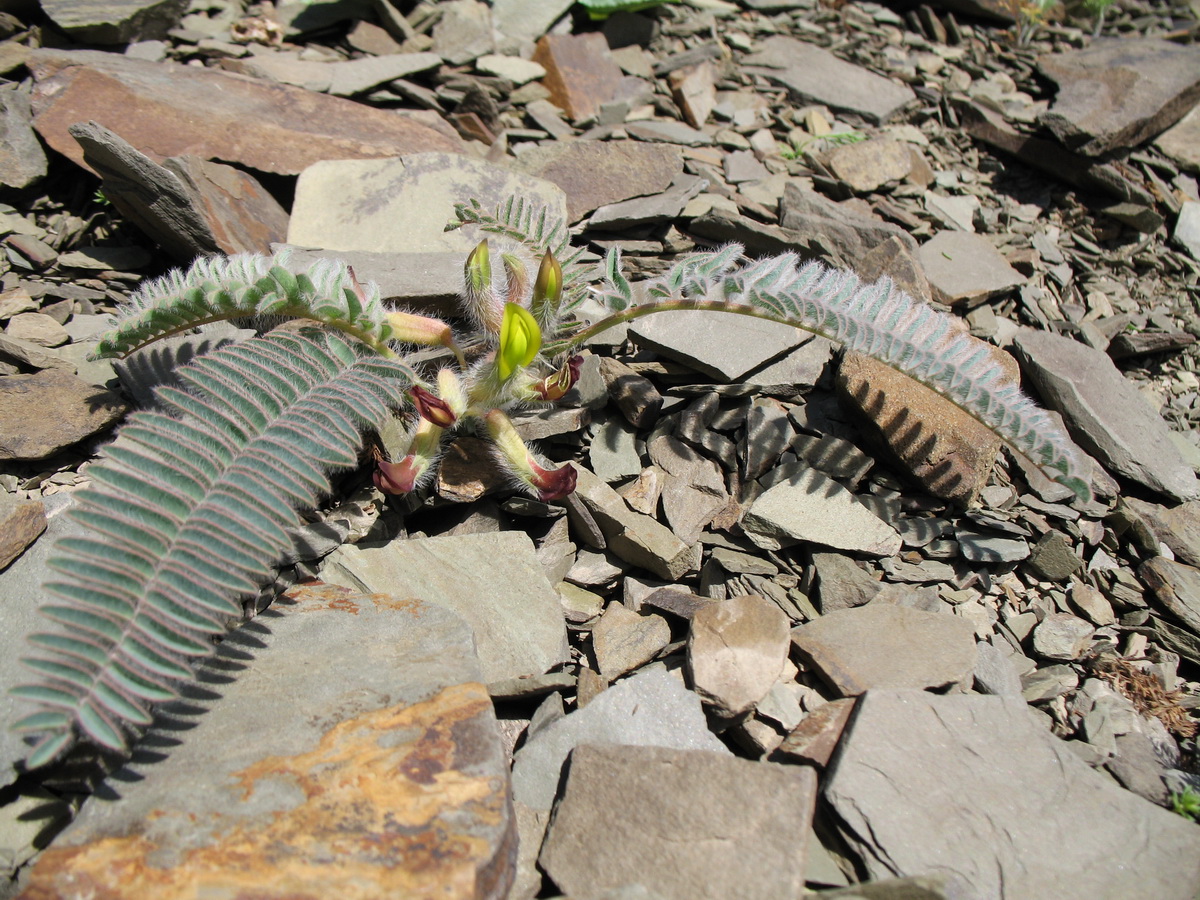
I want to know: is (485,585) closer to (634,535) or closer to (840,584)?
A: (634,535)

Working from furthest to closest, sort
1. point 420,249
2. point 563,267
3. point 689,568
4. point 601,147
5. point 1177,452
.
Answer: point 601,147, point 420,249, point 1177,452, point 563,267, point 689,568

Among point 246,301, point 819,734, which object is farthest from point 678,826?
point 246,301

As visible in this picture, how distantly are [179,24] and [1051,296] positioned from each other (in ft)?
14.5

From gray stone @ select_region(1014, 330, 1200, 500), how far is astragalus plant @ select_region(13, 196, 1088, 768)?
0.83 m

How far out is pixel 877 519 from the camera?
8.77 feet

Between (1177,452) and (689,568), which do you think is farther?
(1177,452)

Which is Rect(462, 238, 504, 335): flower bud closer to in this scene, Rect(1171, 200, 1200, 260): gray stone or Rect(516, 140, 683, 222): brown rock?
Rect(516, 140, 683, 222): brown rock

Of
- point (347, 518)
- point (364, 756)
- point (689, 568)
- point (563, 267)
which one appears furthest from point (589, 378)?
point (364, 756)

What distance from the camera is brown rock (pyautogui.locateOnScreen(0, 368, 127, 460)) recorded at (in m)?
2.52

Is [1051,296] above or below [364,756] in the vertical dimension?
above

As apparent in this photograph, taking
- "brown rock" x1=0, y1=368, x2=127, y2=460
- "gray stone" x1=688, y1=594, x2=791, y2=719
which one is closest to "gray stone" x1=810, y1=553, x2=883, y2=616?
"gray stone" x1=688, y1=594, x2=791, y2=719

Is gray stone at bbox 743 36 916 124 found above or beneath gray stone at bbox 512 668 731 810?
above

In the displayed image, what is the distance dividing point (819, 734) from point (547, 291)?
1489 millimetres

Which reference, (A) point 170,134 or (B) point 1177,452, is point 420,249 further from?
(B) point 1177,452
